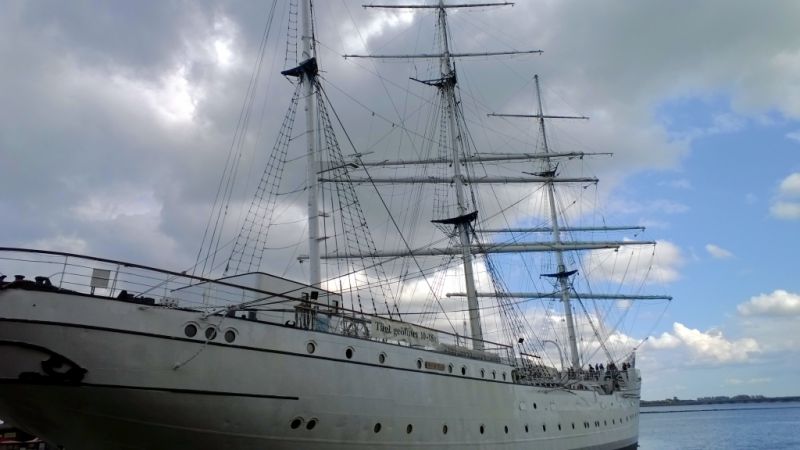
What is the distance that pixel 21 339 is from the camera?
1017 centimetres

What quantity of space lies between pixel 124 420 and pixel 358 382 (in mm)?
5247

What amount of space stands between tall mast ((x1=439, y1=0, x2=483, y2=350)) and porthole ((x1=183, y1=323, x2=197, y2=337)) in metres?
14.9

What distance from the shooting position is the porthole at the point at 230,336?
11922 millimetres

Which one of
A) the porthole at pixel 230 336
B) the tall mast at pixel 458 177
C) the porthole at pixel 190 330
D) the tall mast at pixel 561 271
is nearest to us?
the porthole at pixel 190 330

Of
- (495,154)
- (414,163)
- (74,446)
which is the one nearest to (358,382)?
(74,446)

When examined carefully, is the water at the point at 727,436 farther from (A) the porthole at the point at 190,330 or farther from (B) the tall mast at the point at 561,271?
(A) the porthole at the point at 190,330

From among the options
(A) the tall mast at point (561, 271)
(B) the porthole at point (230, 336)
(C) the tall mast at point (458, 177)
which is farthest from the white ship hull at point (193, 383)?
(A) the tall mast at point (561, 271)

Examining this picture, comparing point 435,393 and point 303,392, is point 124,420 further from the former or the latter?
point 435,393

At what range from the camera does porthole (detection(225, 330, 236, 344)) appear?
1192 cm

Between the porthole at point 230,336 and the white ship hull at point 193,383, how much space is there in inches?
3.5

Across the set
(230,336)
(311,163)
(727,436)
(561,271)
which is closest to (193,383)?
(230,336)

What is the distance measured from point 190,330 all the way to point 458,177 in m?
18.7

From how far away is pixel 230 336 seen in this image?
11961mm

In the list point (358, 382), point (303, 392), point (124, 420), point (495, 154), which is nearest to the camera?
point (124, 420)
